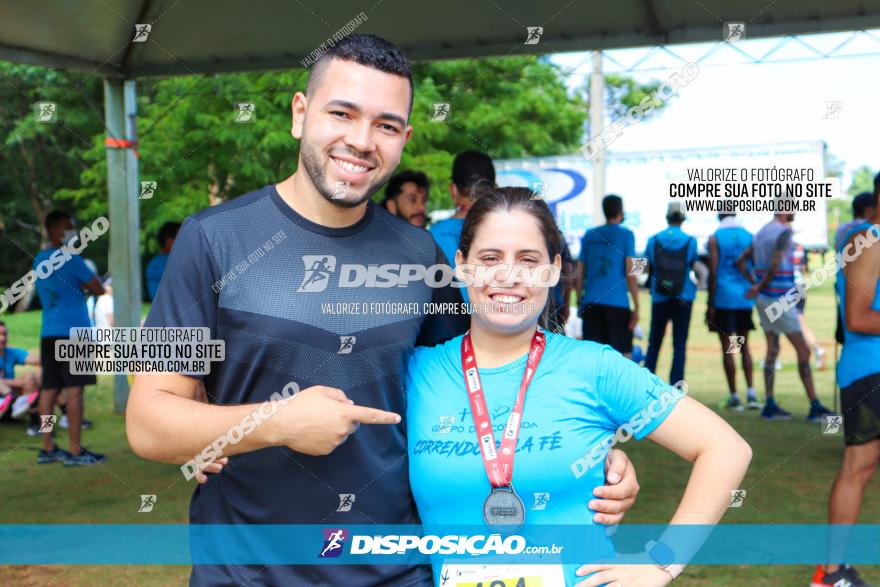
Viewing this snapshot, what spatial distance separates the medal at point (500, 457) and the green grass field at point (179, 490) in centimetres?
291

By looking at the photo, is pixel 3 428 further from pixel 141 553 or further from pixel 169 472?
pixel 141 553

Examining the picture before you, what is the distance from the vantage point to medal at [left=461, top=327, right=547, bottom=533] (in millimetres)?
1791

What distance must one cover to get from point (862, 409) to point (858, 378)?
0.70ft

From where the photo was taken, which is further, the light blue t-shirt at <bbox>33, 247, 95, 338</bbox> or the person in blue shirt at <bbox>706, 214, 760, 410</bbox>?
the person in blue shirt at <bbox>706, 214, 760, 410</bbox>

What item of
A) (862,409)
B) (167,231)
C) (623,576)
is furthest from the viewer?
(167,231)

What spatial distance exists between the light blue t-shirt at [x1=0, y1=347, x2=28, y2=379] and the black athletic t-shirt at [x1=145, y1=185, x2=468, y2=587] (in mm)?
7076

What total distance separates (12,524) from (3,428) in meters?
3.49

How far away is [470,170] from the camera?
5.70 m

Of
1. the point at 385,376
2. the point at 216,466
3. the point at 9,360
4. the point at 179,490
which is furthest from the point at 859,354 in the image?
the point at 9,360

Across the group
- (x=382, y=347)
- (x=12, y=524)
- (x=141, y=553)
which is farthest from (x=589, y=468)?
(x=12, y=524)

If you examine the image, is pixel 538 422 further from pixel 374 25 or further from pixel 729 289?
pixel 729 289

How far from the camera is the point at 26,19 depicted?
6.41m

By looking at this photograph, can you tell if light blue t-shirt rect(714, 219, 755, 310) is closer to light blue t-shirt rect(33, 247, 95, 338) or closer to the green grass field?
the green grass field

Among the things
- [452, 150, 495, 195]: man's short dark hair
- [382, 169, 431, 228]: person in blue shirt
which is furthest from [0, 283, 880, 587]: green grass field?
[382, 169, 431, 228]: person in blue shirt
